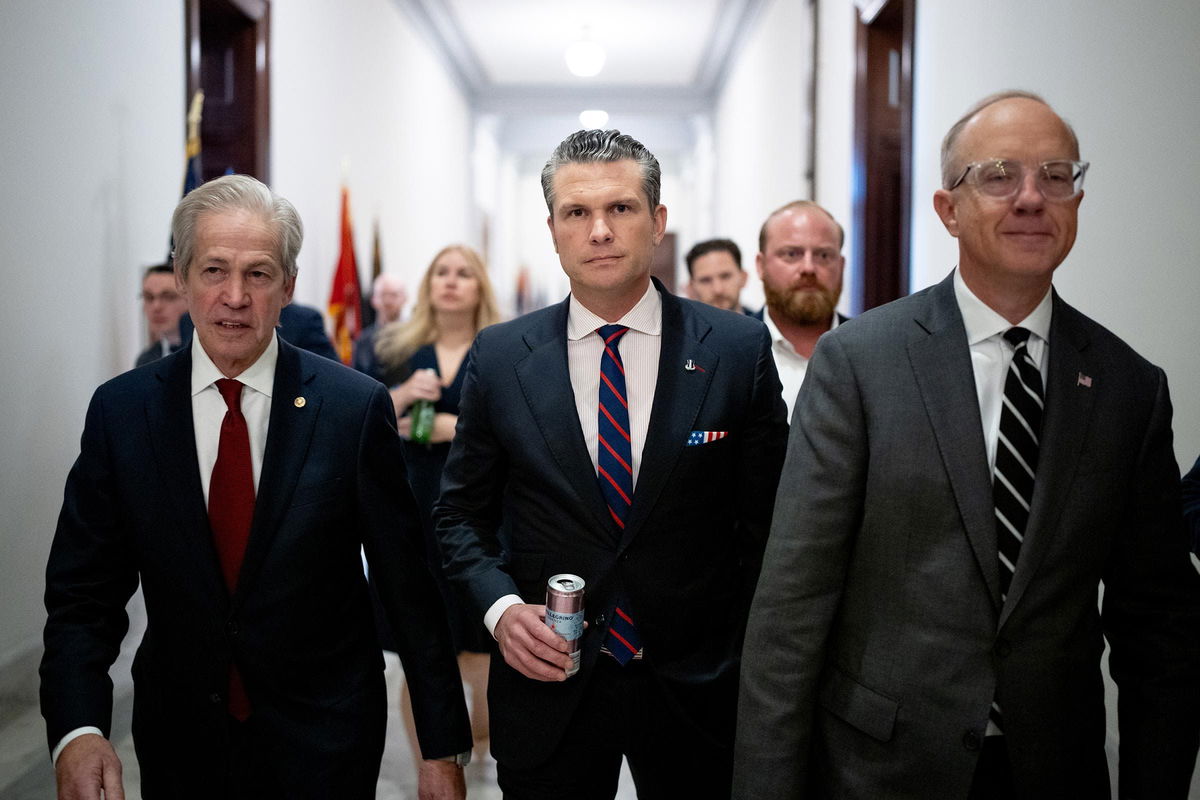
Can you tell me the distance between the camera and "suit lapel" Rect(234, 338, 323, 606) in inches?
61.3

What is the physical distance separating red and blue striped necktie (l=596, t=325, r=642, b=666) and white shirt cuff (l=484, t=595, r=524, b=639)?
0.56ft

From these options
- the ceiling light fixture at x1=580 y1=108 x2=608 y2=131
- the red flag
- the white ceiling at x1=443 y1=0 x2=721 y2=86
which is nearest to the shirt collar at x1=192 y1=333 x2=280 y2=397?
the red flag

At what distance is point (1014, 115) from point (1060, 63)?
6.76ft

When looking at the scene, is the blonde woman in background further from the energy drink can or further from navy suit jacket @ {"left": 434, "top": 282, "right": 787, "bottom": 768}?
the energy drink can

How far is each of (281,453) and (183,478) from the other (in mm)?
151

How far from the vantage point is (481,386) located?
1.81 metres

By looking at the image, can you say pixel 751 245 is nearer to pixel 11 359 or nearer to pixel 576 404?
pixel 11 359

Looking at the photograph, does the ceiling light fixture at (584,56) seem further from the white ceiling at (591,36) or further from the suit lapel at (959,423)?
the suit lapel at (959,423)

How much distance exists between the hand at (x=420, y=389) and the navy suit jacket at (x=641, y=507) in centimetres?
206

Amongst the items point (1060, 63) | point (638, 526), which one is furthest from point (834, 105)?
point (638, 526)

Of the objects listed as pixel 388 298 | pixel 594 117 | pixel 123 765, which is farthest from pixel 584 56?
pixel 123 765

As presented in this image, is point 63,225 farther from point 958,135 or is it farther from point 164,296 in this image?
point 958,135

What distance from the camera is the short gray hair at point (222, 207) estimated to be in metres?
1.62

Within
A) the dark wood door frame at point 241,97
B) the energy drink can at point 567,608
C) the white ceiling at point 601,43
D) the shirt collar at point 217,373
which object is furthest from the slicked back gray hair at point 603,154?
the white ceiling at point 601,43
